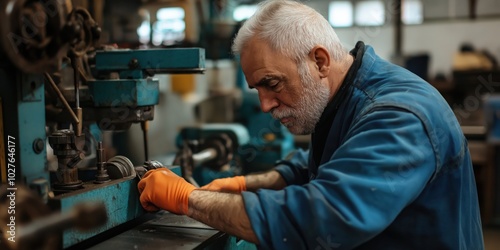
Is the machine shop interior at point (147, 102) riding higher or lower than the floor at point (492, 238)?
higher

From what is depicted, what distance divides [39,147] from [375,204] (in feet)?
2.51

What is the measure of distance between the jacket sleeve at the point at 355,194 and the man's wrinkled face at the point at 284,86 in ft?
0.90

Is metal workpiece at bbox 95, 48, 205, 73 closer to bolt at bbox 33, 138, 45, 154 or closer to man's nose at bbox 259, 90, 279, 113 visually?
man's nose at bbox 259, 90, 279, 113

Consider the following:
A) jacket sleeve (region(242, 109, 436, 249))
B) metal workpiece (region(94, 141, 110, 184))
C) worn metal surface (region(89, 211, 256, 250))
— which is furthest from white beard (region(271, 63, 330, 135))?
metal workpiece (region(94, 141, 110, 184))

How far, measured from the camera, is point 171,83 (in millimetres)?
4125

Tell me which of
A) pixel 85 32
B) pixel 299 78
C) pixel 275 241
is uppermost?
pixel 85 32

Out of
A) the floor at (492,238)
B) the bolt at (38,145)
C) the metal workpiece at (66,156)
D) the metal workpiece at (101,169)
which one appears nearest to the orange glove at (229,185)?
the metal workpiece at (101,169)

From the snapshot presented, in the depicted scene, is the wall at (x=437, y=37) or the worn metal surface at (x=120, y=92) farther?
the wall at (x=437, y=37)

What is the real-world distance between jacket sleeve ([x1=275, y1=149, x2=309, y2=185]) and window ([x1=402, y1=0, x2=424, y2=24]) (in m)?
4.50

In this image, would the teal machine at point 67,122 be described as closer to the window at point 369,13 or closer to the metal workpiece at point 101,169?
the metal workpiece at point 101,169

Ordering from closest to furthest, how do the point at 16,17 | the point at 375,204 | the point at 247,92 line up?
the point at 16,17, the point at 375,204, the point at 247,92

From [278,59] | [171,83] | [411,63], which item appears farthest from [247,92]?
[411,63]

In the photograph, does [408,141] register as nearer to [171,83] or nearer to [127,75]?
[127,75]

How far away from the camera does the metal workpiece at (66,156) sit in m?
1.23
